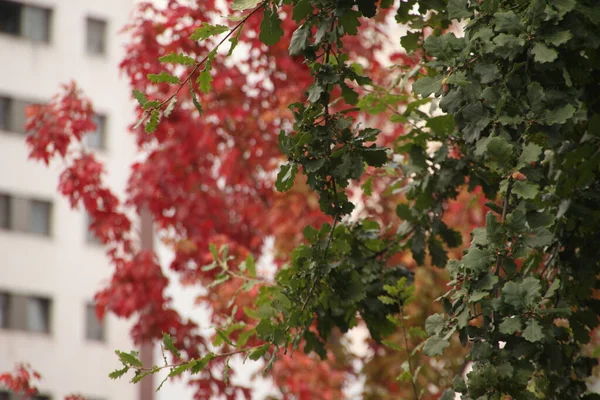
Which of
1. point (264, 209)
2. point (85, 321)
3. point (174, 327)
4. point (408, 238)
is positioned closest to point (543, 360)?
point (408, 238)

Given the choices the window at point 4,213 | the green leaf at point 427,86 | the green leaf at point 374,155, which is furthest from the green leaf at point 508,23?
the window at point 4,213

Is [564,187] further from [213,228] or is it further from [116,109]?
[116,109]

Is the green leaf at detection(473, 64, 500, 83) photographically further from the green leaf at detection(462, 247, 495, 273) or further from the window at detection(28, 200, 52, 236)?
the window at detection(28, 200, 52, 236)

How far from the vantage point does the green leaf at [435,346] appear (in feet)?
11.2

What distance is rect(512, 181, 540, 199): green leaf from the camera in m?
3.44

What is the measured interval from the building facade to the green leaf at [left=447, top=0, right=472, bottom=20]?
2334 cm

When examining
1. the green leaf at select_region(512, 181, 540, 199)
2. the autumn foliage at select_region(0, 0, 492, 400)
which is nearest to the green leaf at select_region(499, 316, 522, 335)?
the green leaf at select_region(512, 181, 540, 199)

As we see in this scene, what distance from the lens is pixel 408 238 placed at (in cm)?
505

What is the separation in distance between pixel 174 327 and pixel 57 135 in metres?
1.60

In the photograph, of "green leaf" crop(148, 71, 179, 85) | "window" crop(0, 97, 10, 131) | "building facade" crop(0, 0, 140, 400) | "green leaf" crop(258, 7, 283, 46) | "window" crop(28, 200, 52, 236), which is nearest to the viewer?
"green leaf" crop(148, 71, 179, 85)

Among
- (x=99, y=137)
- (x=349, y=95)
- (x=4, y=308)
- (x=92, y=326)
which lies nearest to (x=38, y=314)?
(x=4, y=308)

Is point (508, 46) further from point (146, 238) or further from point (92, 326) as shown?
point (92, 326)

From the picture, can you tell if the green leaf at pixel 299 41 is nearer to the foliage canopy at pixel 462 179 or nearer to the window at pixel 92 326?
the foliage canopy at pixel 462 179

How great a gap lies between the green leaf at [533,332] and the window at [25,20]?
82.9 feet
